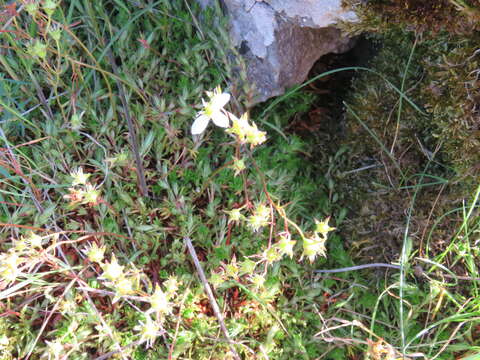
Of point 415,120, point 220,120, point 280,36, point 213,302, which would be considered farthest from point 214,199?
point 415,120

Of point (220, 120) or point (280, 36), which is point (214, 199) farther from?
point (280, 36)

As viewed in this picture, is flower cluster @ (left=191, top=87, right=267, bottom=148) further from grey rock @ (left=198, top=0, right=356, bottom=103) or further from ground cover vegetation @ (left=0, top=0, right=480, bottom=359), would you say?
grey rock @ (left=198, top=0, right=356, bottom=103)

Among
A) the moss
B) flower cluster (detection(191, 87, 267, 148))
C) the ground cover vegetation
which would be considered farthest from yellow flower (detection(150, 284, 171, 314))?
the moss

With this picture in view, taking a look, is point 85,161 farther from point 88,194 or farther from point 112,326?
point 112,326

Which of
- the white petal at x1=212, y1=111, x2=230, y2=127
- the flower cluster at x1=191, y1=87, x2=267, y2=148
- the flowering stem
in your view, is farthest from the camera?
the flowering stem

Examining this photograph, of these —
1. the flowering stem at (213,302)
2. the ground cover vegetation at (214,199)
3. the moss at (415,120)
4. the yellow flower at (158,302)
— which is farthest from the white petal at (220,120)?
the moss at (415,120)

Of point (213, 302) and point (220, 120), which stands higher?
point (220, 120)
